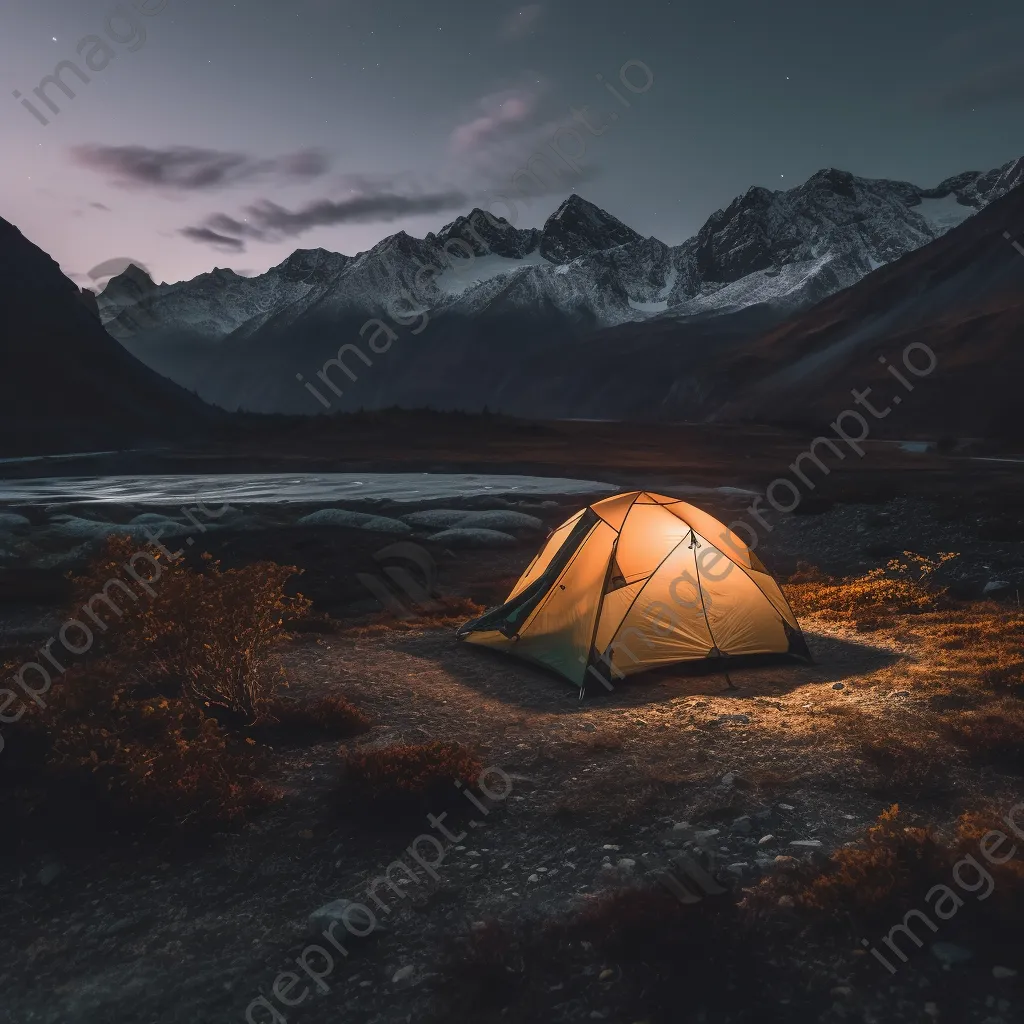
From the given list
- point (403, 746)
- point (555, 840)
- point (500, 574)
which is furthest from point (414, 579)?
point (555, 840)

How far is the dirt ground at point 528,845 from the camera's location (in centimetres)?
461

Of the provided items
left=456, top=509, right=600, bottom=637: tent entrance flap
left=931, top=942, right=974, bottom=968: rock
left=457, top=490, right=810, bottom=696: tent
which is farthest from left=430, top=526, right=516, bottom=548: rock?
left=931, top=942, right=974, bottom=968: rock

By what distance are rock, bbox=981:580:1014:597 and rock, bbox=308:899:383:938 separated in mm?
14614

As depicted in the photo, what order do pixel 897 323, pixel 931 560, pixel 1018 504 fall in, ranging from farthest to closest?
pixel 897 323
pixel 1018 504
pixel 931 560

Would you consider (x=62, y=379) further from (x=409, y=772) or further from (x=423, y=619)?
(x=409, y=772)

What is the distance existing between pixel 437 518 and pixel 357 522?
3.12 meters

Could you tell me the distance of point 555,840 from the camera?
634 cm

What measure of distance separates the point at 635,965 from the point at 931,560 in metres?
17.5

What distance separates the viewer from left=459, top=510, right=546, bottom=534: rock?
28141 mm

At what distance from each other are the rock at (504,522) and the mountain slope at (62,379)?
6726 centimetres

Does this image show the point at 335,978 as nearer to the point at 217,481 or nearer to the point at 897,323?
the point at 217,481

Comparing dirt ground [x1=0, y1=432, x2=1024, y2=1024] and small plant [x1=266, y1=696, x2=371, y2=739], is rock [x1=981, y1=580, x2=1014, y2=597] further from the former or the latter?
small plant [x1=266, y1=696, x2=371, y2=739]

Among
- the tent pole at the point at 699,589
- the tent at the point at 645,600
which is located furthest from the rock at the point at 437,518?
the tent pole at the point at 699,589

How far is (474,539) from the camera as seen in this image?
25.8m
